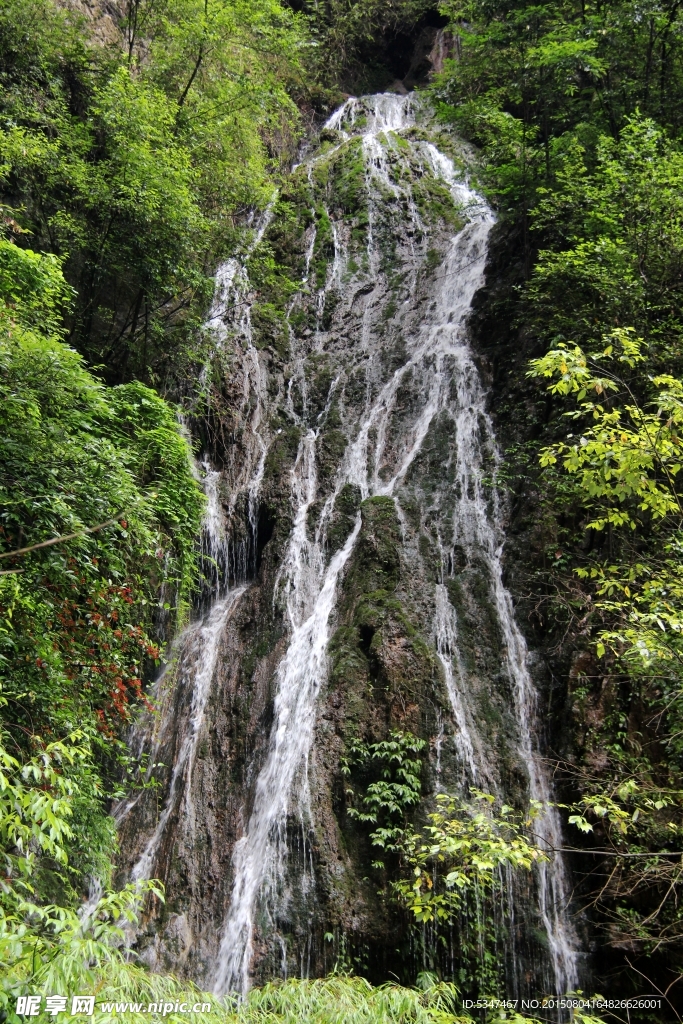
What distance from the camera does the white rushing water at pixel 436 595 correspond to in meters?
7.34

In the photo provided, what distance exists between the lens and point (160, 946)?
7.69 metres

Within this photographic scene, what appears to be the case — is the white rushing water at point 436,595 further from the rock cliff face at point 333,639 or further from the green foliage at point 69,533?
the green foliage at point 69,533

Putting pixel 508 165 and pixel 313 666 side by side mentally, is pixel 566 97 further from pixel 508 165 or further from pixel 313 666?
pixel 313 666

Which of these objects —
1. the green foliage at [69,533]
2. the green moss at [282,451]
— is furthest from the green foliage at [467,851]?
the green moss at [282,451]

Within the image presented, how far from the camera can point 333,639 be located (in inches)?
366

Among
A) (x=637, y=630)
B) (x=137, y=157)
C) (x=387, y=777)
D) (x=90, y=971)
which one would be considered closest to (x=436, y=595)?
(x=387, y=777)

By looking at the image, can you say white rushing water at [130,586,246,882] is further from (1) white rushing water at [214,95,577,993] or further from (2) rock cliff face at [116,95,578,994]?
(1) white rushing water at [214,95,577,993]

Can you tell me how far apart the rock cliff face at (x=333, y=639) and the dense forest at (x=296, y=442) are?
0.20 m

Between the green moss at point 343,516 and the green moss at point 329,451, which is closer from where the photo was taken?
the green moss at point 343,516

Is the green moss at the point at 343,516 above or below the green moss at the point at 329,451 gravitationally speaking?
below

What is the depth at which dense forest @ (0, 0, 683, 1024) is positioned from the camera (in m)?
4.80

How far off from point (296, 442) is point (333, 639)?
4.78 meters

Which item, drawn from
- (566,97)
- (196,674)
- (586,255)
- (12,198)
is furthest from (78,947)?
(566,97)

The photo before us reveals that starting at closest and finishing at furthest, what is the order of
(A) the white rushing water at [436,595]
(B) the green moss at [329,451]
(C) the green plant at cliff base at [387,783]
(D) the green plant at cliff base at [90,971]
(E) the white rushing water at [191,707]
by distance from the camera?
(D) the green plant at cliff base at [90,971], (A) the white rushing water at [436,595], (C) the green plant at cliff base at [387,783], (E) the white rushing water at [191,707], (B) the green moss at [329,451]
